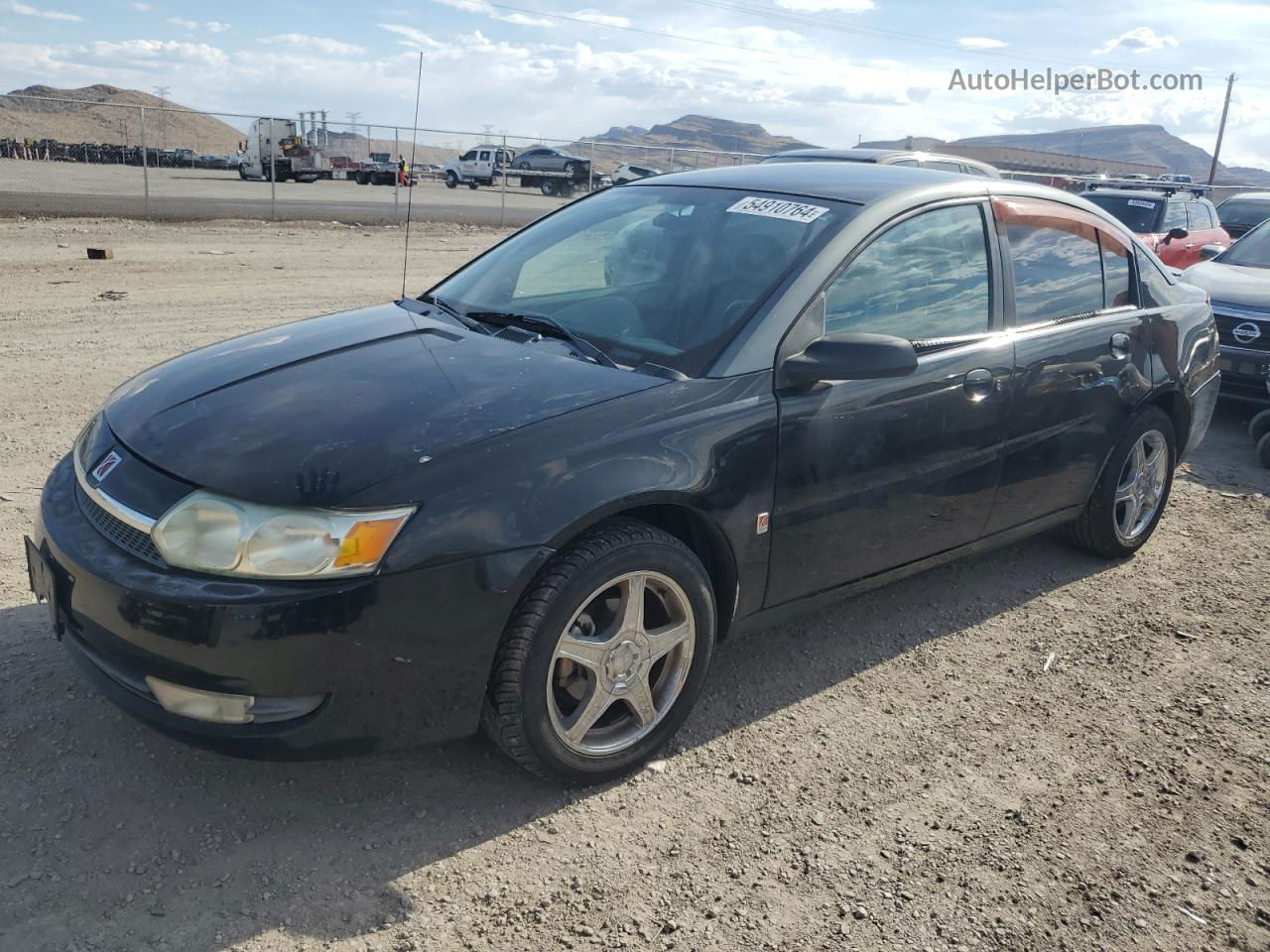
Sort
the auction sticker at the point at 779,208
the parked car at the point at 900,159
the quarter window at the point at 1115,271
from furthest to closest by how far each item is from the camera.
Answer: the parked car at the point at 900,159 < the quarter window at the point at 1115,271 < the auction sticker at the point at 779,208

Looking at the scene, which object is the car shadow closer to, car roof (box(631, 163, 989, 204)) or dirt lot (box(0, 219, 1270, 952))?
dirt lot (box(0, 219, 1270, 952))

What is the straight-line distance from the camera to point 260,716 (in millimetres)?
2551

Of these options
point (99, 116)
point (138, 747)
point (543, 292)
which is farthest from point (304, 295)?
point (99, 116)

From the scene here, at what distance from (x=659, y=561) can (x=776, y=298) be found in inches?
38.3

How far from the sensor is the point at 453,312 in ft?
12.9

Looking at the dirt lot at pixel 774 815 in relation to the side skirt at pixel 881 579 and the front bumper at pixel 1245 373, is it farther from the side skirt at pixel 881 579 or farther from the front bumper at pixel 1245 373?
the front bumper at pixel 1245 373

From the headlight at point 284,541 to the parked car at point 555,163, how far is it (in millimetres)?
39030

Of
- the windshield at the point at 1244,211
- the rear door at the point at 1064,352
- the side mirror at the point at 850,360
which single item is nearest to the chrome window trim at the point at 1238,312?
the rear door at the point at 1064,352

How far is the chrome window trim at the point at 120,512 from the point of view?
8.69ft

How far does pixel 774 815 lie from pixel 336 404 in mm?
1714

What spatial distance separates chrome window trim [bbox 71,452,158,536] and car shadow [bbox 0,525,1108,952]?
0.76 metres

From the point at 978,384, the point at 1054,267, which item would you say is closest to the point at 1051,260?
the point at 1054,267

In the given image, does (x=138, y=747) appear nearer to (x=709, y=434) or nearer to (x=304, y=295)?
(x=709, y=434)

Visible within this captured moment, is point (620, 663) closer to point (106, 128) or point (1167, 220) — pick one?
point (1167, 220)
